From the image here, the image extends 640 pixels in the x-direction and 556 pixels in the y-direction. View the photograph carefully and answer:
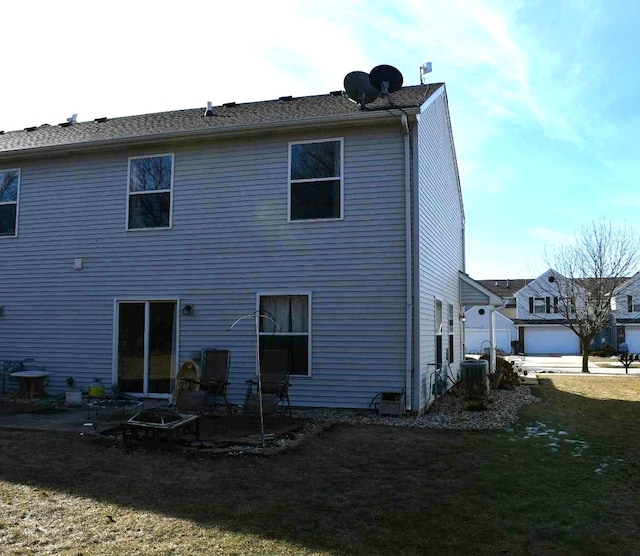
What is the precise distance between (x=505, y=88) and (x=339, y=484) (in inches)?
348

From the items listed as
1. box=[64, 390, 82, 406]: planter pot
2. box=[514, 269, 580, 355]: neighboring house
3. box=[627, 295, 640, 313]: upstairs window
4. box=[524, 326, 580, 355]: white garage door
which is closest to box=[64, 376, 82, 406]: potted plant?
box=[64, 390, 82, 406]: planter pot

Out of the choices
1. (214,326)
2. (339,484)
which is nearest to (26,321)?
(214,326)

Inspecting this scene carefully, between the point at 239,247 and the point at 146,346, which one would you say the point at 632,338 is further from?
the point at 146,346

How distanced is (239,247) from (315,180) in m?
1.87

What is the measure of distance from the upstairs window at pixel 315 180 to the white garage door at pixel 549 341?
3464cm

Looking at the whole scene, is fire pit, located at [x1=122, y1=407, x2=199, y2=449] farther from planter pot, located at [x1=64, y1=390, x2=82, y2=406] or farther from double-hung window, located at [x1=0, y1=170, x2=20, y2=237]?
double-hung window, located at [x1=0, y1=170, x2=20, y2=237]

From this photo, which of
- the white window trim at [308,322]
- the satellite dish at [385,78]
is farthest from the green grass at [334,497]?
the satellite dish at [385,78]

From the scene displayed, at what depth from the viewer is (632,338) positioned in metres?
40.2

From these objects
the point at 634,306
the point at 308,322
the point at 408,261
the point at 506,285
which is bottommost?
the point at 308,322

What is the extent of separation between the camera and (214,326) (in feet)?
34.3

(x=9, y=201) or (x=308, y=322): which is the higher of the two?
(x=9, y=201)

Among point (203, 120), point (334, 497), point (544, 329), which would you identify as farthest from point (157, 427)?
point (544, 329)

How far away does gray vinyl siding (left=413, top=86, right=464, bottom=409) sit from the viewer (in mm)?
9703

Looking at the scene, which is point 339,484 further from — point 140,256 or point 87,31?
point 87,31
